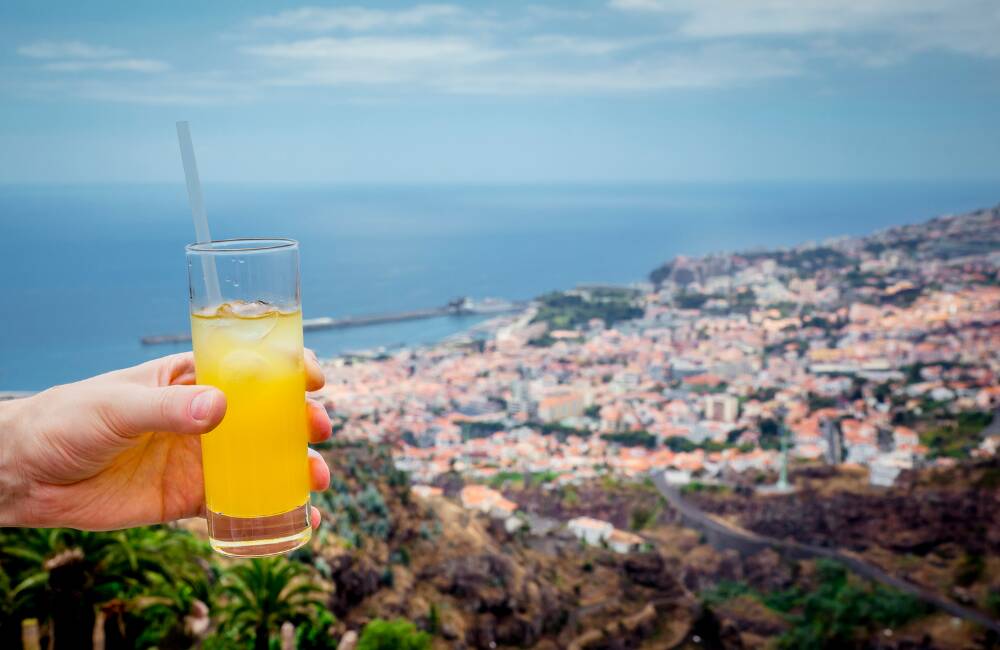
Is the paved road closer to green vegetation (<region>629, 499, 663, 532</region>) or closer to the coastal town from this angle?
green vegetation (<region>629, 499, 663, 532</region>)

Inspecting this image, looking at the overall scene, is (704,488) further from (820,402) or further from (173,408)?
(173,408)

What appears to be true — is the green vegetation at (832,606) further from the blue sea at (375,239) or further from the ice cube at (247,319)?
the ice cube at (247,319)

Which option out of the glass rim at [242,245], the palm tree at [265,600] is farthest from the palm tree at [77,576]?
the glass rim at [242,245]

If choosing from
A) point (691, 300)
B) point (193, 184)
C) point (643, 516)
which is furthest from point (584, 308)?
point (193, 184)

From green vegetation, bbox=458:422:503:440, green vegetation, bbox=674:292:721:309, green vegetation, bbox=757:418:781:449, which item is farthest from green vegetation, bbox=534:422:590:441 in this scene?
green vegetation, bbox=674:292:721:309

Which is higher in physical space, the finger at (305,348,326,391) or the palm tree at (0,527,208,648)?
the finger at (305,348,326,391)

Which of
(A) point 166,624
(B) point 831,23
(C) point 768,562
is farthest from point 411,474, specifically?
(B) point 831,23

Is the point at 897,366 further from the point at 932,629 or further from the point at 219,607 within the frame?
the point at 219,607
